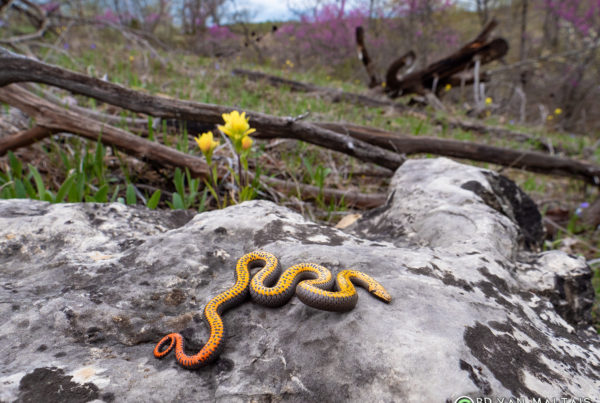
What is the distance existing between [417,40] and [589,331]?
53.9 ft

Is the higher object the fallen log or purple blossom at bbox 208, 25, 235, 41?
purple blossom at bbox 208, 25, 235, 41

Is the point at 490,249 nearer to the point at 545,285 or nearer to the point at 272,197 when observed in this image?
the point at 545,285

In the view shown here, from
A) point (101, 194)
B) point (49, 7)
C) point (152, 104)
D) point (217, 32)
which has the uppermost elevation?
point (49, 7)

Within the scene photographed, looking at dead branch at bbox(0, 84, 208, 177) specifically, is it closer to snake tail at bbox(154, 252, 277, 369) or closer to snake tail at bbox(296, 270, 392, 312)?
snake tail at bbox(154, 252, 277, 369)

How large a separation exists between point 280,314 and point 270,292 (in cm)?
12

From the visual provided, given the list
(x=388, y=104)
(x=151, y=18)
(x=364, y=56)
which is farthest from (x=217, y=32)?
(x=388, y=104)

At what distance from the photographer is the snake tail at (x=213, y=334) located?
56.0 inches

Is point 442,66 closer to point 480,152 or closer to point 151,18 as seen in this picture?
point 480,152

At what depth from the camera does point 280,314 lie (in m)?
1.70

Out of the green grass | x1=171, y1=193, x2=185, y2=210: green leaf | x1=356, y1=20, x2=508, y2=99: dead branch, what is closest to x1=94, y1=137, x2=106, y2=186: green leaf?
the green grass

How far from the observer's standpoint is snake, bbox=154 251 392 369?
146cm

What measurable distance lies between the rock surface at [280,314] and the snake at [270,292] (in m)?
0.05

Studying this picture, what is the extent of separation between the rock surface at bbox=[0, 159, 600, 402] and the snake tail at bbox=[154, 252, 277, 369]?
0.05 meters

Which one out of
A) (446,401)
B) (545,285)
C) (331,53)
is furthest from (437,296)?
(331,53)
